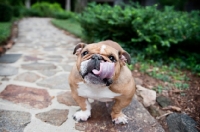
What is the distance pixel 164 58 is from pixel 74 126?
3.40 m

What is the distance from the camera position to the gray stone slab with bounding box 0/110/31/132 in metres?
2.08

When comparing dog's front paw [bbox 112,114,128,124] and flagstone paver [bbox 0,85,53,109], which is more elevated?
dog's front paw [bbox 112,114,128,124]

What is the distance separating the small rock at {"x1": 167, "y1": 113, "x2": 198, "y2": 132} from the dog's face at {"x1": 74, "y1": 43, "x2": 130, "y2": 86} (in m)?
1.13

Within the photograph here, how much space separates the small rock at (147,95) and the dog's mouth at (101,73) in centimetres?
138

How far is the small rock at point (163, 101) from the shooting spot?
2973 millimetres

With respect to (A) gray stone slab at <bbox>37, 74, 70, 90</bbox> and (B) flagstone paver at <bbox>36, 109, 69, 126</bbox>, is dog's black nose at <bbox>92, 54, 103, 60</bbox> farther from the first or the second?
(A) gray stone slab at <bbox>37, 74, 70, 90</bbox>

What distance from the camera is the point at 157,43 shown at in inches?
183

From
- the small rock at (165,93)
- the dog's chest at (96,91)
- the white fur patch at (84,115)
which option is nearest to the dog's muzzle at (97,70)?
the dog's chest at (96,91)

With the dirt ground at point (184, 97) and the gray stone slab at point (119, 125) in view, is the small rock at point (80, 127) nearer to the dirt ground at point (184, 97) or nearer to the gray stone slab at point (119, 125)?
the gray stone slab at point (119, 125)

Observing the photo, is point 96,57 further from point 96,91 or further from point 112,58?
point 96,91

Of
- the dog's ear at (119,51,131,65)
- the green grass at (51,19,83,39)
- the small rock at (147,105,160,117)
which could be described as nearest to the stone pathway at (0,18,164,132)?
the small rock at (147,105,160,117)

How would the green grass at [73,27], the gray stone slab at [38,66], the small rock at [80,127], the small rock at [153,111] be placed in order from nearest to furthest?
the small rock at [80,127], the small rock at [153,111], the gray stone slab at [38,66], the green grass at [73,27]

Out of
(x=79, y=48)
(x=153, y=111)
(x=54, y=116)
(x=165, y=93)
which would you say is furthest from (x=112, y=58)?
(x=165, y=93)

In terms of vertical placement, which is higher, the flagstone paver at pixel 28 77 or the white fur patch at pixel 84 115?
the white fur patch at pixel 84 115
